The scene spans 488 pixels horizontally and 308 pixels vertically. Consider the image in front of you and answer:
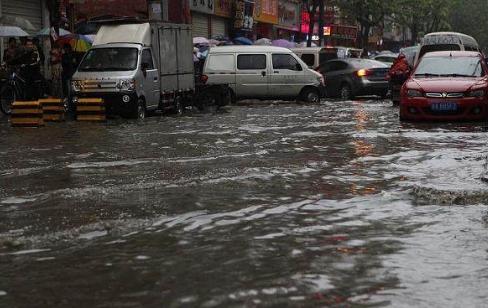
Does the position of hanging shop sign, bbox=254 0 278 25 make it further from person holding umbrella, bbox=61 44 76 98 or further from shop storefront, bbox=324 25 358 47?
person holding umbrella, bbox=61 44 76 98

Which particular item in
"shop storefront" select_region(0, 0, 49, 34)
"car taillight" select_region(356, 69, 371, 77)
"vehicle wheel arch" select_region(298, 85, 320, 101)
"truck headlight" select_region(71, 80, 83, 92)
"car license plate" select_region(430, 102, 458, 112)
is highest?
"shop storefront" select_region(0, 0, 49, 34)

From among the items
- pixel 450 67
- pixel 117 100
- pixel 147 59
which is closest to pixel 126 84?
pixel 117 100

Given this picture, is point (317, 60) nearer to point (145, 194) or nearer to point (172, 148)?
point (172, 148)

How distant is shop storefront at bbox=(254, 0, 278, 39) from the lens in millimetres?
48303

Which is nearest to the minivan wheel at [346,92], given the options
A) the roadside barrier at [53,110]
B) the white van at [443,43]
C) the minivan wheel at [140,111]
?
the white van at [443,43]

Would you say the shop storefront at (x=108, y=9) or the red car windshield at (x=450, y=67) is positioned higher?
the shop storefront at (x=108, y=9)

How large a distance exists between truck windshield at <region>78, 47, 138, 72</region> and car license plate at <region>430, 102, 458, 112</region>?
276 inches

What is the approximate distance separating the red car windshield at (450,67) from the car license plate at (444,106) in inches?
45.6

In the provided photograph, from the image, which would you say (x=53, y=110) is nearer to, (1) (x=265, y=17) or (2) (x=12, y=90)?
(2) (x=12, y=90)

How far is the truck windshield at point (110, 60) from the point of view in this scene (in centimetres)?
1808

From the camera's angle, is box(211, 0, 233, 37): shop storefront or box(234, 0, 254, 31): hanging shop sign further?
box(234, 0, 254, 31): hanging shop sign

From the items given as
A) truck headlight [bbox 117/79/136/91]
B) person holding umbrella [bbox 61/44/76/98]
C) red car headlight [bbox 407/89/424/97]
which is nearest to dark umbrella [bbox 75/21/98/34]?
person holding umbrella [bbox 61/44/76/98]

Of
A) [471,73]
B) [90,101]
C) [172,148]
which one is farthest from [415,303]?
[90,101]

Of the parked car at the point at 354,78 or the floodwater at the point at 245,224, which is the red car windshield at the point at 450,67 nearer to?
the floodwater at the point at 245,224
